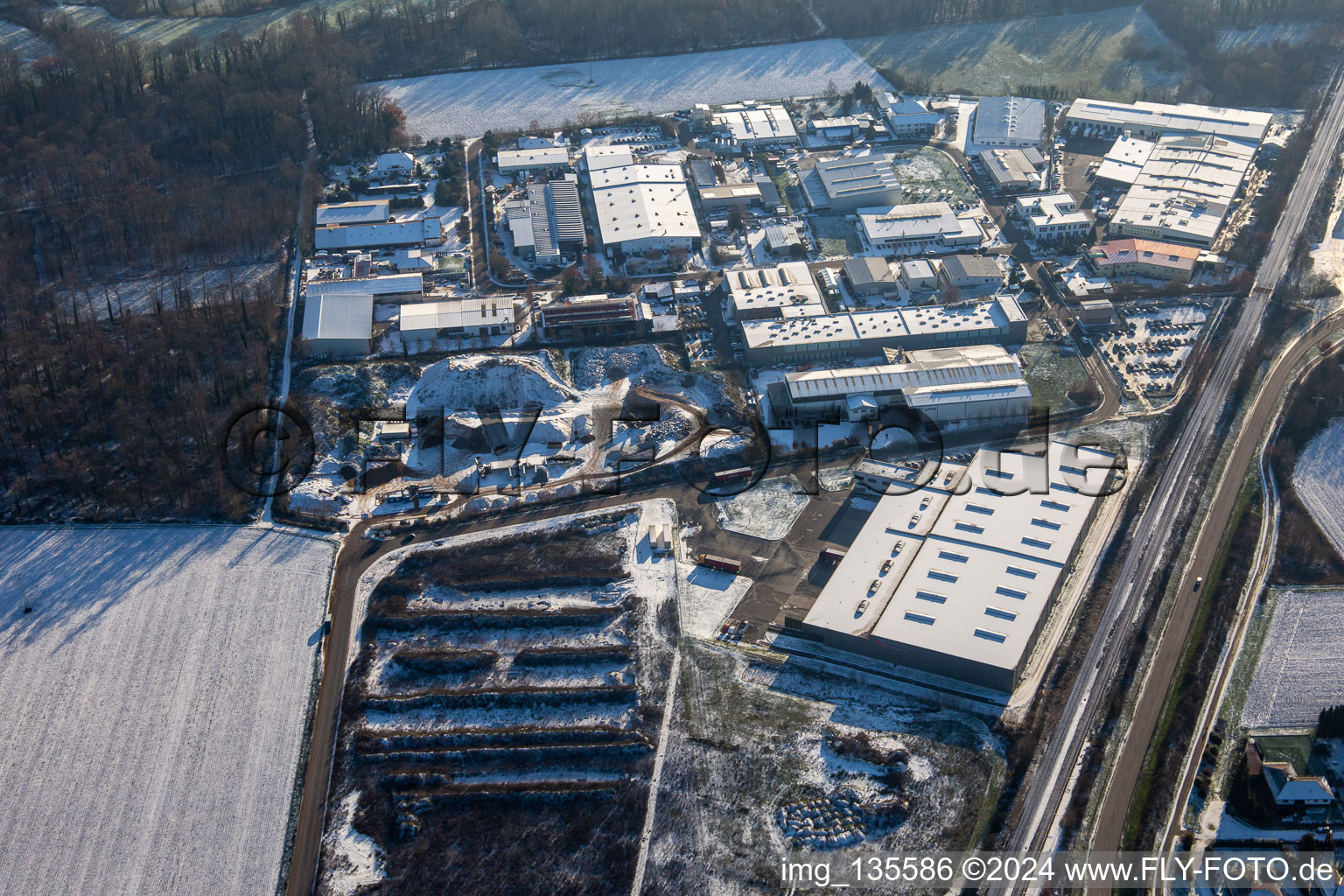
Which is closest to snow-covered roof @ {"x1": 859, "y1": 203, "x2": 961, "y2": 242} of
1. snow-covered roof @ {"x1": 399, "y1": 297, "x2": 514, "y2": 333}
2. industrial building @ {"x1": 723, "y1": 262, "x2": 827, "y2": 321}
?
industrial building @ {"x1": 723, "y1": 262, "x2": 827, "y2": 321}

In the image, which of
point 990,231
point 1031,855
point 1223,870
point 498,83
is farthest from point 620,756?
point 498,83

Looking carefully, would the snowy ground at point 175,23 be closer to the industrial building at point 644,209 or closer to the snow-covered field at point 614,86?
the snow-covered field at point 614,86

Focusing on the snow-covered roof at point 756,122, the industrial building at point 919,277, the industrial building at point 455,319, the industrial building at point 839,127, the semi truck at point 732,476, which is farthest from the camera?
the industrial building at point 839,127

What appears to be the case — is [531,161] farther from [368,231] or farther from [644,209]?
[368,231]

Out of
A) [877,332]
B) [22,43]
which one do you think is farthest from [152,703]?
[22,43]

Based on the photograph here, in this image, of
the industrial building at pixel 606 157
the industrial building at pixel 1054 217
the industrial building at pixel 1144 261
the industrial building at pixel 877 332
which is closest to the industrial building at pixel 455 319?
the industrial building at pixel 877 332

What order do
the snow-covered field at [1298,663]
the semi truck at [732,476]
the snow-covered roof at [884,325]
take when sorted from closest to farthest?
the snow-covered field at [1298,663] → the semi truck at [732,476] → the snow-covered roof at [884,325]
